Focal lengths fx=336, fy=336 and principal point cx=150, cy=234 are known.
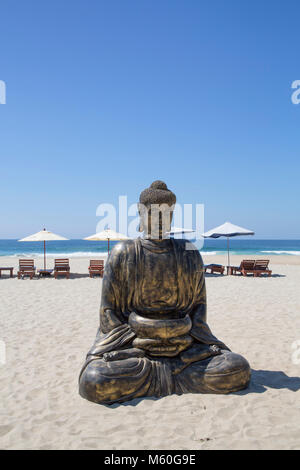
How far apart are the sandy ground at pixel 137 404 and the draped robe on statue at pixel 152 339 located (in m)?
0.14

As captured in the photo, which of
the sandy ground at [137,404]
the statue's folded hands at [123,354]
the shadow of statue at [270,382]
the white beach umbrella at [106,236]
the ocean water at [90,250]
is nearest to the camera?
the sandy ground at [137,404]

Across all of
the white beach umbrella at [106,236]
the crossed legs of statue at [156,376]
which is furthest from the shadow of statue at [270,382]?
the white beach umbrella at [106,236]

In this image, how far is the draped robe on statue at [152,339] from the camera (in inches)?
131

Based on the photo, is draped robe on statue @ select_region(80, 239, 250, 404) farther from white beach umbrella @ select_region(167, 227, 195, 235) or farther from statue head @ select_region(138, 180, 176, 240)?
white beach umbrella @ select_region(167, 227, 195, 235)

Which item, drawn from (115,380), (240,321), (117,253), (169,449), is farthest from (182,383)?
(240,321)

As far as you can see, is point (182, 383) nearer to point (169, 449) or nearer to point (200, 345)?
point (200, 345)

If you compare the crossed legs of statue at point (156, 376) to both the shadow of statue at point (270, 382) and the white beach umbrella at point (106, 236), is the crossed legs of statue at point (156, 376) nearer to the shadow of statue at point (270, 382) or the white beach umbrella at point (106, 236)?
the shadow of statue at point (270, 382)

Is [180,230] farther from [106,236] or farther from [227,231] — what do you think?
[106,236]

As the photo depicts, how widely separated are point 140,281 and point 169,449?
161 centimetres

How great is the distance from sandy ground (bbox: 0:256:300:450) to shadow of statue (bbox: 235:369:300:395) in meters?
0.01

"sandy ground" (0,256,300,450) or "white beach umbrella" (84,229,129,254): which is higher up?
"white beach umbrella" (84,229,129,254)

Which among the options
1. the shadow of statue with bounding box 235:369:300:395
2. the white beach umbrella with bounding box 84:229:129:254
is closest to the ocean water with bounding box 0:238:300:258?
the white beach umbrella with bounding box 84:229:129:254

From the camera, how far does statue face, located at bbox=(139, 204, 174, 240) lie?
3.85 metres
